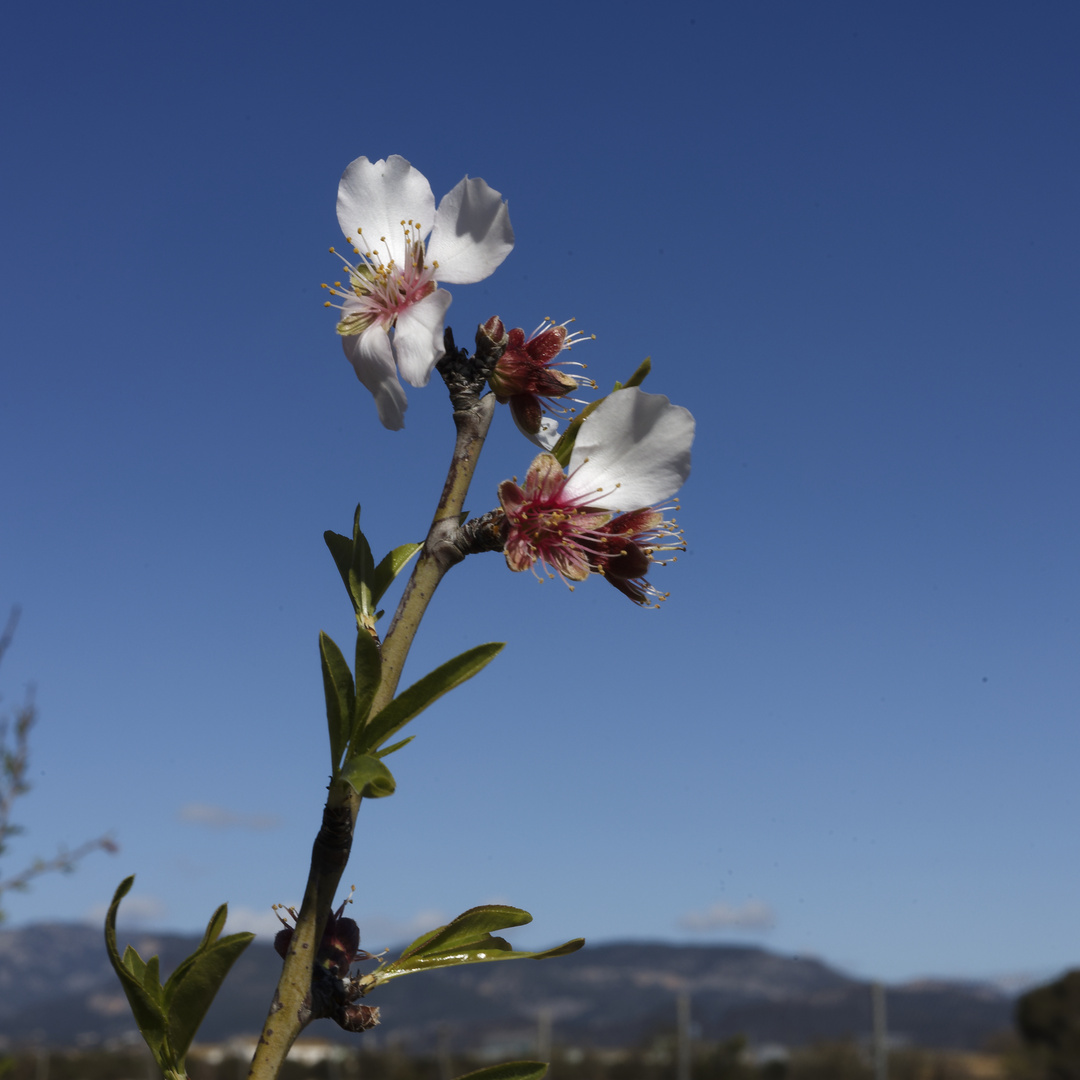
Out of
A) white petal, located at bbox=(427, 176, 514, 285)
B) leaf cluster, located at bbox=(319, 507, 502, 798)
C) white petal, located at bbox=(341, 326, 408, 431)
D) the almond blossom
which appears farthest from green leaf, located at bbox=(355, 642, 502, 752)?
white petal, located at bbox=(427, 176, 514, 285)

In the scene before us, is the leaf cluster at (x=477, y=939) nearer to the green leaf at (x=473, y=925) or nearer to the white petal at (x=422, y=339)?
the green leaf at (x=473, y=925)

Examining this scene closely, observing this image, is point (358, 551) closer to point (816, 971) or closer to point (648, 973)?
point (816, 971)

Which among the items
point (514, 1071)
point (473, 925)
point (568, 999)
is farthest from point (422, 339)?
point (568, 999)

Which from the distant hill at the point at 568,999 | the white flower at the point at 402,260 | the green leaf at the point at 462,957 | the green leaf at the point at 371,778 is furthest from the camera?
the distant hill at the point at 568,999

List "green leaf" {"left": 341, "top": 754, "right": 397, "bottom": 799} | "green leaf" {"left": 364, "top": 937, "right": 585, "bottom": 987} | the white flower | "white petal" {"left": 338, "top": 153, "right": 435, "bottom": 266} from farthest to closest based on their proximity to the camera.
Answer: "white petal" {"left": 338, "top": 153, "right": 435, "bottom": 266}
the white flower
"green leaf" {"left": 364, "top": 937, "right": 585, "bottom": 987}
"green leaf" {"left": 341, "top": 754, "right": 397, "bottom": 799}

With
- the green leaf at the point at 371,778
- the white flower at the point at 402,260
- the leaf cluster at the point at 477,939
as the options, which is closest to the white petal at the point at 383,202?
the white flower at the point at 402,260

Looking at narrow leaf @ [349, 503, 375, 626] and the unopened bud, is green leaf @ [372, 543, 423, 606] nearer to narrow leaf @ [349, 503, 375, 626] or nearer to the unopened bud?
narrow leaf @ [349, 503, 375, 626]

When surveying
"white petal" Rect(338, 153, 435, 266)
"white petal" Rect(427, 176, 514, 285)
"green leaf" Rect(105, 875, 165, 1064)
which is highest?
"white petal" Rect(338, 153, 435, 266)
